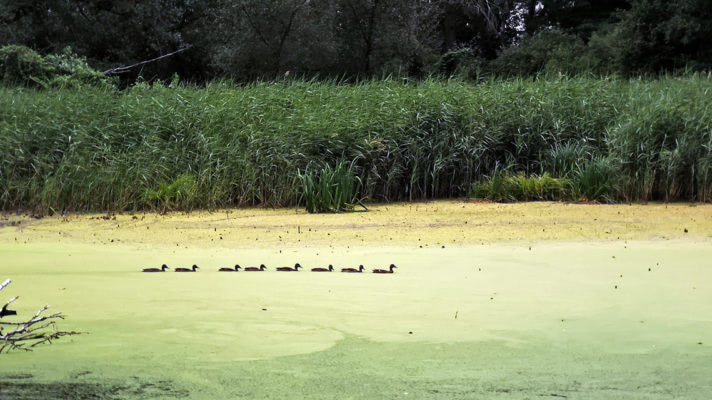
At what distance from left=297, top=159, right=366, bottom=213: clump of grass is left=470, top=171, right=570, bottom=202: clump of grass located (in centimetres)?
152

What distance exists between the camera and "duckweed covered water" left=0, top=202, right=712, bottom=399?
2.84 metres

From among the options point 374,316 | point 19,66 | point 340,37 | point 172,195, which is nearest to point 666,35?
point 340,37

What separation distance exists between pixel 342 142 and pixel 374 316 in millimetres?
5342

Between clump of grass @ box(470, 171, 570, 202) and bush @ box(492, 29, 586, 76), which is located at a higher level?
bush @ box(492, 29, 586, 76)

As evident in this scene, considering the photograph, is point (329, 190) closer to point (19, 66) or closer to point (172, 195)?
point (172, 195)

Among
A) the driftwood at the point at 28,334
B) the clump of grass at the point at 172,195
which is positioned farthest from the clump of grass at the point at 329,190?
the driftwood at the point at 28,334

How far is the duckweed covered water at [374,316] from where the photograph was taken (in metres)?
2.84

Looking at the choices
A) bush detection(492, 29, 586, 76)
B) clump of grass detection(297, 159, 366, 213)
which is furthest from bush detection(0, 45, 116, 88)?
bush detection(492, 29, 586, 76)

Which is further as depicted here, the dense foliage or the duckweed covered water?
the dense foliage

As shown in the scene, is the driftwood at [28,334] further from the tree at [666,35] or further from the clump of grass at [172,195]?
the tree at [666,35]

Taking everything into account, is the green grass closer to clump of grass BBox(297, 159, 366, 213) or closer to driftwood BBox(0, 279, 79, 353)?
clump of grass BBox(297, 159, 366, 213)

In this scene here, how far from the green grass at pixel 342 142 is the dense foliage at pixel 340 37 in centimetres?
607

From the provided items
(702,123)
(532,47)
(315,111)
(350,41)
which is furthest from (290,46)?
(702,123)

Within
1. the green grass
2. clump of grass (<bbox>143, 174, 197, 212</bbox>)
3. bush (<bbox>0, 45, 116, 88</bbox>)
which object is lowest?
clump of grass (<bbox>143, 174, 197, 212</bbox>)
